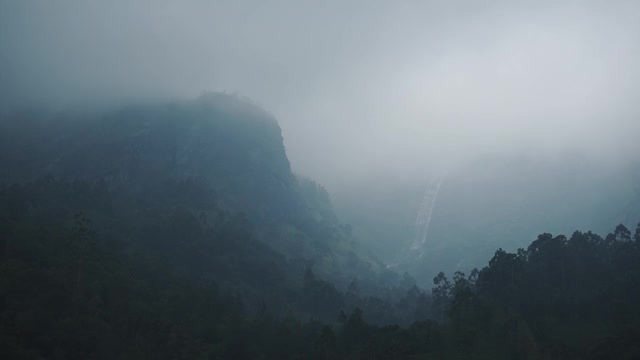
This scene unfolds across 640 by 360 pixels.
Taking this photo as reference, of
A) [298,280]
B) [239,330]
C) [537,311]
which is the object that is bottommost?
[239,330]

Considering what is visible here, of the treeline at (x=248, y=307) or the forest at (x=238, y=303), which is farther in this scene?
the forest at (x=238, y=303)

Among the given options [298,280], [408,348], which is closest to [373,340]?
[408,348]

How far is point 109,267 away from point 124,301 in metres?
14.9

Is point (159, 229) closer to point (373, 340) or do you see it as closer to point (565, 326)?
point (373, 340)

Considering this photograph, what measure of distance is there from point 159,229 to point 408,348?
86.4 metres

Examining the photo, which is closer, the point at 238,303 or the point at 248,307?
the point at 238,303

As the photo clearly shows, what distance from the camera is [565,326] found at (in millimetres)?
99875

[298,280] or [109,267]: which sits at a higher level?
[298,280]

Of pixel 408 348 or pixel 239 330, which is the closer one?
pixel 408 348

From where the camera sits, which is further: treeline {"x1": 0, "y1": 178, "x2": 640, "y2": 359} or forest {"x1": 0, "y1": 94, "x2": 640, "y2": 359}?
forest {"x1": 0, "y1": 94, "x2": 640, "y2": 359}

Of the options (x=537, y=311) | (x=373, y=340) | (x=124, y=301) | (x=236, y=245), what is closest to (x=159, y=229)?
(x=236, y=245)

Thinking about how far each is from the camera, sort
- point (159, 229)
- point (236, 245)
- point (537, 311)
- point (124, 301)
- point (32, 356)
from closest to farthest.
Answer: point (32, 356) < point (124, 301) < point (537, 311) < point (159, 229) < point (236, 245)

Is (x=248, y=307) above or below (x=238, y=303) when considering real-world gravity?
above

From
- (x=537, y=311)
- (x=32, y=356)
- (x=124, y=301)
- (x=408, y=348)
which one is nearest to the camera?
(x=32, y=356)
